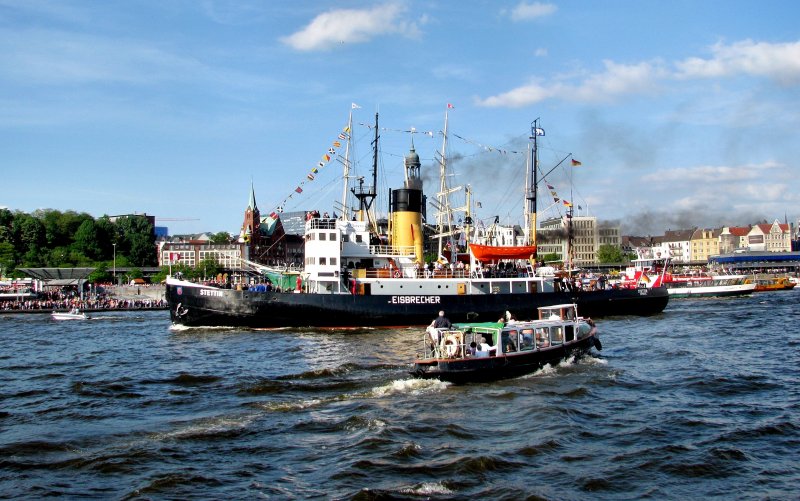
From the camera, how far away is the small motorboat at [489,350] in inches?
977

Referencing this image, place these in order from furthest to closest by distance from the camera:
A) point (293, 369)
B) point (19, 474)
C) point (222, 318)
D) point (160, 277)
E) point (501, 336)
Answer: point (160, 277) → point (222, 318) → point (293, 369) → point (501, 336) → point (19, 474)

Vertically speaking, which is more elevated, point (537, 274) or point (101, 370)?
point (537, 274)

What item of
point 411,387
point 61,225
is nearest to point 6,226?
point 61,225

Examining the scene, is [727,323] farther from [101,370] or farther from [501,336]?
[101,370]

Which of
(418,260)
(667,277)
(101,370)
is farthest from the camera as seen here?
(667,277)

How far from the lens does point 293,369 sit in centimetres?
2945

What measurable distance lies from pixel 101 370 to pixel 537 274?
34578 mm

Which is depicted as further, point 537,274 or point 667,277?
point 667,277

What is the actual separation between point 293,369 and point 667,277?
7736 centimetres

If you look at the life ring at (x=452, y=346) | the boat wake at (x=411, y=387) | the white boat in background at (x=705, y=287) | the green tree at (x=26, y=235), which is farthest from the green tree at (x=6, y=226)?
the life ring at (x=452, y=346)

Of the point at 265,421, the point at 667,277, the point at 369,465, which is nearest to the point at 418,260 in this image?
the point at 265,421

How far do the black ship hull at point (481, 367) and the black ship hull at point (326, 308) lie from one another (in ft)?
63.1

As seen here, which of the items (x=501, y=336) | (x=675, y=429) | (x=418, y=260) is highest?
(x=418, y=260)

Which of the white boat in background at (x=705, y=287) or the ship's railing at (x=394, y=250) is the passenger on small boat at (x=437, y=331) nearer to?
the ship's railing at (x=394, y=250)
